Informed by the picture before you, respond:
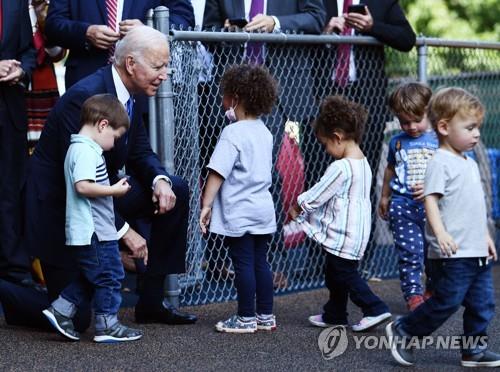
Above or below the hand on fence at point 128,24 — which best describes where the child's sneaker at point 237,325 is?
below

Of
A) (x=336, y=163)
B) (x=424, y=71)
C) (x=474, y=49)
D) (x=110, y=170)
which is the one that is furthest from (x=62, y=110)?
(x=474, y=49)

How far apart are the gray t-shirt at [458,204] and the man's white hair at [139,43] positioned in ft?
5.40

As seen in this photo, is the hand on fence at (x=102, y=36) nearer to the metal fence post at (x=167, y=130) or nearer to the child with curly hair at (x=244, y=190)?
the metal fence post at (x=167, y=130)

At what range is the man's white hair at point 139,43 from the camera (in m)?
6.02

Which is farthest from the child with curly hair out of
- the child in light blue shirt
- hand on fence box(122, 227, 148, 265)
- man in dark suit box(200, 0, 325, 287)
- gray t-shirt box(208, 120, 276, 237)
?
man in dark suit box(200, 0, 325, 287)

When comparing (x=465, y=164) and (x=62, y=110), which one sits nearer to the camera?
(x=465, y=164)

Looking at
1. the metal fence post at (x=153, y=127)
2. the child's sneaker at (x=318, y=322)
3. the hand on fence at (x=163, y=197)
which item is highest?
the metal fence post at (x=153, y=127)

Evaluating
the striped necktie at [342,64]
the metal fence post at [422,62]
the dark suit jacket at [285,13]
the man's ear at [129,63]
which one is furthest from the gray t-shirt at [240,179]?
the metal fence post at [422,62]

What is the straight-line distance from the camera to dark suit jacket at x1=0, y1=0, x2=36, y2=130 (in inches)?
284

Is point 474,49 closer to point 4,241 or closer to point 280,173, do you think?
point 280,173

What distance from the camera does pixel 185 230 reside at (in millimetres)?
6391

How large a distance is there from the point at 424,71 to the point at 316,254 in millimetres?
1514

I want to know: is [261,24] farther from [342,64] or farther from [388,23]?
[388,23]

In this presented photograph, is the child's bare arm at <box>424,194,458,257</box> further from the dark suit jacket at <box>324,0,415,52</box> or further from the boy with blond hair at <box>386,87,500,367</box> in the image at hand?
the dark suit jacket at <box>324,0,415,52</box>
